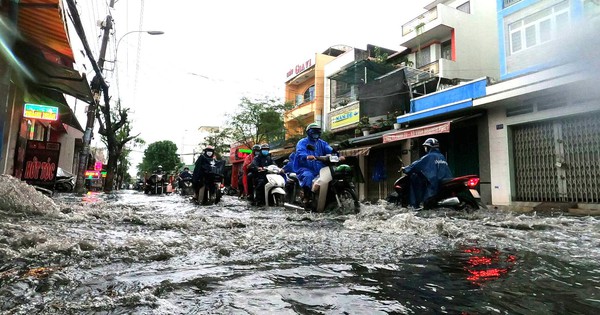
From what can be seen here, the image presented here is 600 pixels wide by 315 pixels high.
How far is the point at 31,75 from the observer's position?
28.9 ft

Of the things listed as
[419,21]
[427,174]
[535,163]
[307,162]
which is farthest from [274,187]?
[419,21]

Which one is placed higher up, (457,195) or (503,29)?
(503,29)

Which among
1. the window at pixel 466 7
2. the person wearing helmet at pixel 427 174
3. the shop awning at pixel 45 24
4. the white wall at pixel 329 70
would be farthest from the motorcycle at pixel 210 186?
the window at pixel 466 7

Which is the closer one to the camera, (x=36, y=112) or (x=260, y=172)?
(x=260, y=172)

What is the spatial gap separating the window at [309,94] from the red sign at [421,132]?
1150 centimetres

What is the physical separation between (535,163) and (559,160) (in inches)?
29.9

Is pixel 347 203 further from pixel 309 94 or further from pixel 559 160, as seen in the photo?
pixel 309 94

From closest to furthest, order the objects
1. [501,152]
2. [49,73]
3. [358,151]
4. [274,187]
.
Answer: [274,187]
[49,73]
[501,152]
[358,151]

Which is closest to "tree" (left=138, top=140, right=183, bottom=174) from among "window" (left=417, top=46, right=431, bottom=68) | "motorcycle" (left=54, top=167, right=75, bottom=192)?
"motorcycle" (left=54, top=167, right=75, bottom=192)

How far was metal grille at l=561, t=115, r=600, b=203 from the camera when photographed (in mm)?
8758

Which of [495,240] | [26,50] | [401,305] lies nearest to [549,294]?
[401,305]

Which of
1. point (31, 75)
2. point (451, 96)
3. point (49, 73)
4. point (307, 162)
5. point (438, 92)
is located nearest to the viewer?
point (307, 162)

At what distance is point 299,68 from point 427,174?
20862 millimetres

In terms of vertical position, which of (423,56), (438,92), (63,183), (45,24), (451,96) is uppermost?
(423,56)
